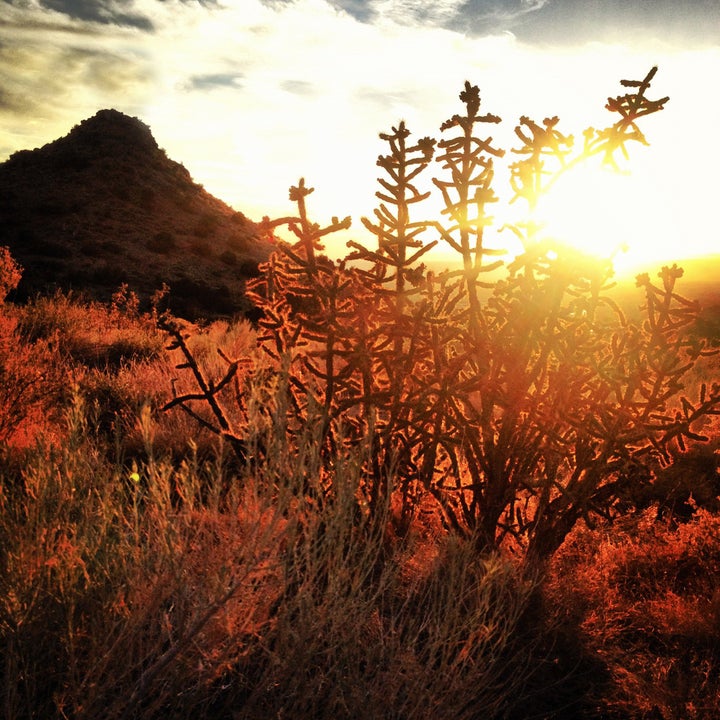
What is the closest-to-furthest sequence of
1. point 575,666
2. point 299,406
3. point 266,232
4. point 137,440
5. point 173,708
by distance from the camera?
1. point 173,708
2. point 575,666
3. point 266,232
4. point 299,406
5. point 137,440

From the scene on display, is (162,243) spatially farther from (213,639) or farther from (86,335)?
(213,639)

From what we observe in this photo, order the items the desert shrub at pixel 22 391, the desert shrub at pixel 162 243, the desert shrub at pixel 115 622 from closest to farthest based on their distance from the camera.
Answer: the desert shrub at pixel 115 622
the desert shrub at pixel 22 391
the desert shrub at pixel 162 243

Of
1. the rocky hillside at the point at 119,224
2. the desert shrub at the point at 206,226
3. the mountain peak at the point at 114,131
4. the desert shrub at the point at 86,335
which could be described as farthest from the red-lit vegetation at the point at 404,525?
the mountain peak at the point at 114,131

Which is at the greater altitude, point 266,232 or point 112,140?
point 112,140

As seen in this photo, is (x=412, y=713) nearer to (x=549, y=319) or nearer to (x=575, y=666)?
(x=575, y=666)

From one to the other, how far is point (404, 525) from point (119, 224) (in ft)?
93.2

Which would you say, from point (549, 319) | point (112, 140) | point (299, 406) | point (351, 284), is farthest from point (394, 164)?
point (112, 140)

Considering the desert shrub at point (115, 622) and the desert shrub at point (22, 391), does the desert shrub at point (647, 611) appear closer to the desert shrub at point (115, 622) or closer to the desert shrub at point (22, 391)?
the desert shrub at point (115, 622)

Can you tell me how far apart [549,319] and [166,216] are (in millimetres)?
31099

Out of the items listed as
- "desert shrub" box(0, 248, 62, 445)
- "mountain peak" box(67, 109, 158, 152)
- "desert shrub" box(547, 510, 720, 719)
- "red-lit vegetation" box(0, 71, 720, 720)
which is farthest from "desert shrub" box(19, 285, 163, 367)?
"mountain peak" box(67, 109, 158, 152)

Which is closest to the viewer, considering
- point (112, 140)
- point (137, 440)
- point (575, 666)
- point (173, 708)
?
point (173, 708)

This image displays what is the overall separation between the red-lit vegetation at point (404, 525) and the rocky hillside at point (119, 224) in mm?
17499

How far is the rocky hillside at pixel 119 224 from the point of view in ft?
74.7

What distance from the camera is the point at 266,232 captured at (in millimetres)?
3004
